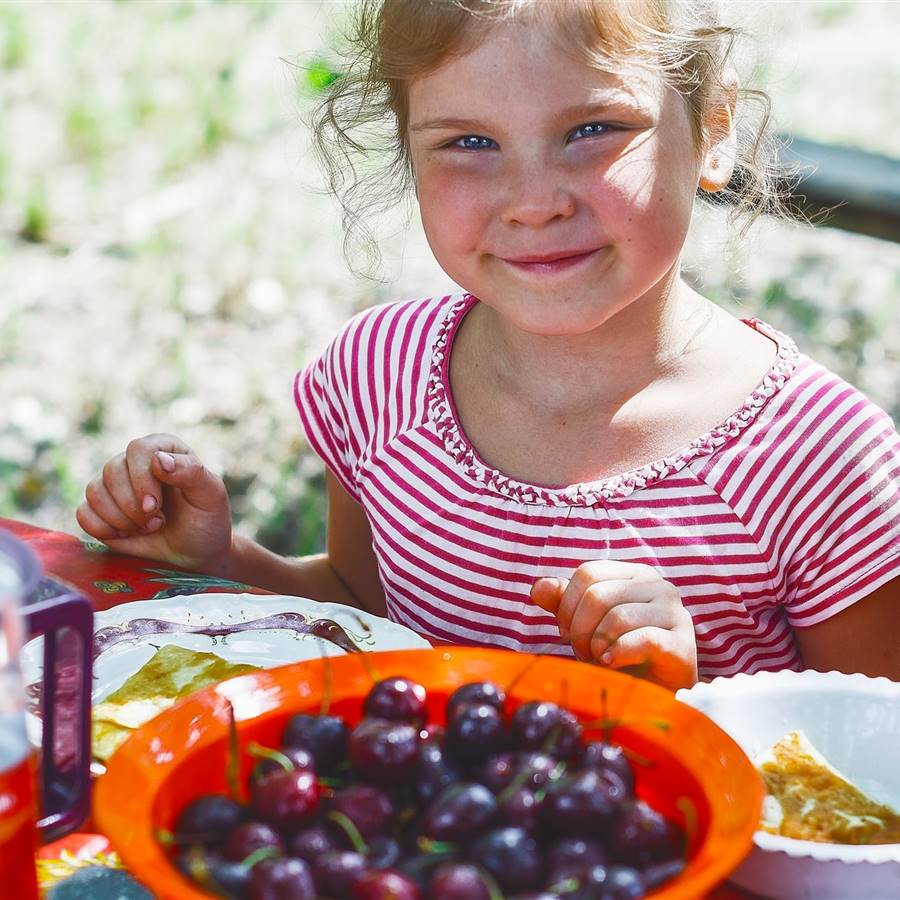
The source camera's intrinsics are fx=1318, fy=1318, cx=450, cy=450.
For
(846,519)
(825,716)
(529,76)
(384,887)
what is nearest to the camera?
(384,887)

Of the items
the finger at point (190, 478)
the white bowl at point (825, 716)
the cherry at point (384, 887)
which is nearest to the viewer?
the cherry at point (384, 887)

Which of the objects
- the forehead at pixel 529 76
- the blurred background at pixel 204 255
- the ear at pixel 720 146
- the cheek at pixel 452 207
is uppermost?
the forehead at pixel 529 76

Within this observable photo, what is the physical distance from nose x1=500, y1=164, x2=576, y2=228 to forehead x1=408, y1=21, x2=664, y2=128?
59 millimetres

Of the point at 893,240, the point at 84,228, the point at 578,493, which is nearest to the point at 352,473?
the point at 578,493

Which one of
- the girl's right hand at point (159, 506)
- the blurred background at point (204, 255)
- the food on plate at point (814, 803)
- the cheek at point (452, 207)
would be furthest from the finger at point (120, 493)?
the blurred background at point (204, 255)

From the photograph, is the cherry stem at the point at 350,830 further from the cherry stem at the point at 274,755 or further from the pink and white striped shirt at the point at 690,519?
the pink and white striped shirt at the point at 690,519

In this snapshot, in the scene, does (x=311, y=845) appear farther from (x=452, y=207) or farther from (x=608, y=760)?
(x=452, y=207)

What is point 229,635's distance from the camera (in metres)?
1.21

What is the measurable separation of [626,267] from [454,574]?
0.41 m

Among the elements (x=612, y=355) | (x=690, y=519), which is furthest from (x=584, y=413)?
(x=690, y=519)

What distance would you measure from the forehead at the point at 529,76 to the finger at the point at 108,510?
0.56m

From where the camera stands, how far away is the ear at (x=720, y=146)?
1.42m

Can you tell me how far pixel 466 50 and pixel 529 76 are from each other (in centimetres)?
8

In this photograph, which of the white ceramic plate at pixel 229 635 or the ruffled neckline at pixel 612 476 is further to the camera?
the ruffled neckline at pixel 612 476
